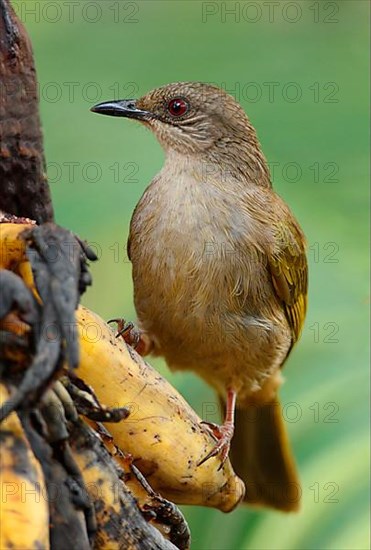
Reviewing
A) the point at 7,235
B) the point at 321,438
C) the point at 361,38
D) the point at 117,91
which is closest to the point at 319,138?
the point at 361,38

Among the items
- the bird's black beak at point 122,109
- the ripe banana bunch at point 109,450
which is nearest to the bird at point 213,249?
the bird's black beak at point 122,109

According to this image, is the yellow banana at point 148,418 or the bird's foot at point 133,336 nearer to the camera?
the yellow banana at point 148,418

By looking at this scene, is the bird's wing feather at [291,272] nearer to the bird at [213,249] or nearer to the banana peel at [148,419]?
the bird at [213,249]

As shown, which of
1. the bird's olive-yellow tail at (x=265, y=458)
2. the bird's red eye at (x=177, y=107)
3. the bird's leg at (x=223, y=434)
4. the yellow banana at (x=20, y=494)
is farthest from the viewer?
the bird's olive-yellow tail at (x=265, y=458)

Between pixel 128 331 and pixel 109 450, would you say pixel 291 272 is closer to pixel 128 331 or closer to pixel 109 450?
pixel 128 331

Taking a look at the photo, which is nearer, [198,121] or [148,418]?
[148,418]

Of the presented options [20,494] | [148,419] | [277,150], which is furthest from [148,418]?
[277,150]

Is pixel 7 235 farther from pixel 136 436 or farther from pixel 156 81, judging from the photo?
pixel 156 81
